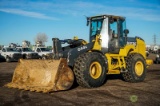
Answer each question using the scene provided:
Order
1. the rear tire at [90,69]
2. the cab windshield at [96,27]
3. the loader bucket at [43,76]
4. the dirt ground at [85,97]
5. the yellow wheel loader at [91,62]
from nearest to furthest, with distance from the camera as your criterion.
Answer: the dirt ground at [85,97] < the loader bucket at [43,76] < the yellow wheel loader at [91,62] < the rear tire at [90,69] < the cab windshield at [96,27]

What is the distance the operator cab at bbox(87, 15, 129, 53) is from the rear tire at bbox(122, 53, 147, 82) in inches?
31.0

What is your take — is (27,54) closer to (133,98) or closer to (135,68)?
(135,68)

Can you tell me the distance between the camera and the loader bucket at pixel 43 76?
873 cm

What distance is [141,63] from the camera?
1195 cm

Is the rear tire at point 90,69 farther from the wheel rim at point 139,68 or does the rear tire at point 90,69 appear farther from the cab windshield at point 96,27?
the wheel rim at point 139,68

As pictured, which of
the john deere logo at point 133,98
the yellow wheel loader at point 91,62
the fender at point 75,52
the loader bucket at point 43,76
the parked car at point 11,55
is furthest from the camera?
the parked car at point 11,55

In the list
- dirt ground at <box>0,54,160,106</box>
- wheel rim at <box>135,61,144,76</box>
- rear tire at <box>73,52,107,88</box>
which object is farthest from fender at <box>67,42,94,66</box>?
Result: wheel rim at <box>135,61,144,76</box>

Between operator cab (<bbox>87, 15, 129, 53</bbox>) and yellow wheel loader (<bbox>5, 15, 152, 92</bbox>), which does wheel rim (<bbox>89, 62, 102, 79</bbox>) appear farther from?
operator cab (<bbox>87, 15, 129, 53</bbox>)

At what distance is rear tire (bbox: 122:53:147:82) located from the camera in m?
11.2

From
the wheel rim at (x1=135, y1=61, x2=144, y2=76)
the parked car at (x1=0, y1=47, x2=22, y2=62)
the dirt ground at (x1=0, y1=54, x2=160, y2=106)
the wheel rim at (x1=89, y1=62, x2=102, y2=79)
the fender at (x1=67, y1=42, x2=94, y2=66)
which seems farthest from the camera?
the parked car at (x1=0, y1=47, x2=22, y2=62)

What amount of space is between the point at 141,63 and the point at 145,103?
5.03 meters

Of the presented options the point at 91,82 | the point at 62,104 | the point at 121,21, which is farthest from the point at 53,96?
the point at 121,21

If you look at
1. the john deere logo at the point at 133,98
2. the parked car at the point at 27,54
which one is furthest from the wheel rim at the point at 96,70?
the parked car at the point at 27,54

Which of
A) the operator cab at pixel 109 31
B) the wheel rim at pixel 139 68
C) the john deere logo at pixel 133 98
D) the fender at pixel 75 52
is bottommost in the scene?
the john deere logo at pixel 133 98
